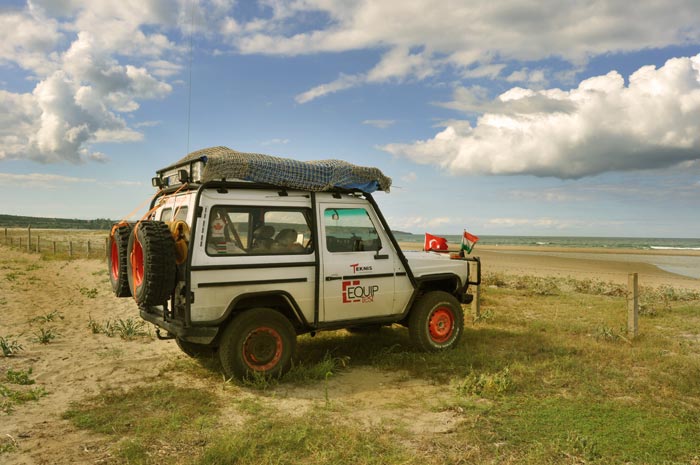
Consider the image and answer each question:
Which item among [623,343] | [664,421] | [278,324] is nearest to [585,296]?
[623,343]

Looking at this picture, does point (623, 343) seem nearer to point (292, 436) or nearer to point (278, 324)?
point (278, 324)

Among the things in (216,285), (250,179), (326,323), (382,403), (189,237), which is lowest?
(382,403)

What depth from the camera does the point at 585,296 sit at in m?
13.5

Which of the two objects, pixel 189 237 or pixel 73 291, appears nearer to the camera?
pixel 189 237


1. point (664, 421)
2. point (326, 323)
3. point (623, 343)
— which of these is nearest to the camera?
point (664, 421)

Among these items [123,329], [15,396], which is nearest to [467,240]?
[123,329]

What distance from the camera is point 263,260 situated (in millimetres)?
5715

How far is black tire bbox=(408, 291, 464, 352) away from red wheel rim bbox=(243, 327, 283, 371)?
1993mm

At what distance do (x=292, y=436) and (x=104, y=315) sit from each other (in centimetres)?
739

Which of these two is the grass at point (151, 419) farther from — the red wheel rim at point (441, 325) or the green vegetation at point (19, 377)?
the red wheel rim at point (441, 325)

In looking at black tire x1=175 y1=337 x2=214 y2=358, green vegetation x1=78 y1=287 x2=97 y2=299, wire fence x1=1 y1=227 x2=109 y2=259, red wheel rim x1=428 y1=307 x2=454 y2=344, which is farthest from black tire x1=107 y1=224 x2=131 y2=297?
wire fence x1=1 y1=227 x2=109 y2=259

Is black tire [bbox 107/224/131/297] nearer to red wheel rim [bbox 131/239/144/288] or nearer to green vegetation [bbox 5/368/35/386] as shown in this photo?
red wheel rim [bbox 131/239/144/288]

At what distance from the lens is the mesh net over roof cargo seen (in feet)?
18.4

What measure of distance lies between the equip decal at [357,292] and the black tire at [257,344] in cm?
80
